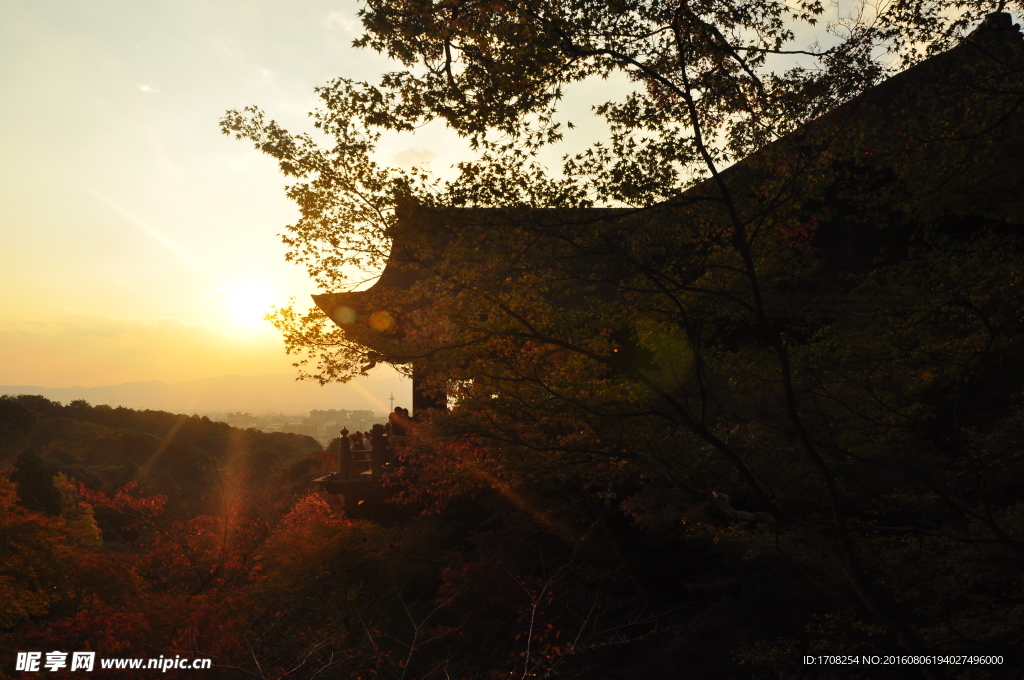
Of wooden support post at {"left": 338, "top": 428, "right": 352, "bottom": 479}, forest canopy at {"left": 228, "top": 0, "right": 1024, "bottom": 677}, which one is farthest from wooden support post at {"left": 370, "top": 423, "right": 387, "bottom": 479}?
forest canopy at {"left": 228, "top": 0, "right": 1024, "bottom": 677}

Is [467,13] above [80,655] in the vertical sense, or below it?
above

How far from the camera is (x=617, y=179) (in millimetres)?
5754

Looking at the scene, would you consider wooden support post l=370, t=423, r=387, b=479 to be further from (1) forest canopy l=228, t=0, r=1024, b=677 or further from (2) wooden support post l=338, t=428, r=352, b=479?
(1) forest canopy l=228, t=0, r=1024, b=677

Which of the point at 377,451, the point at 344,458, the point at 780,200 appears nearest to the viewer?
the point at 780,200

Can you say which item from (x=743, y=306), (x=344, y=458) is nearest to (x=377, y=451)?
(x=344, y=458)

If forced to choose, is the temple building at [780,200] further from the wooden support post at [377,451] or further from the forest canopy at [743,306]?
the wooden support post at [377,451]

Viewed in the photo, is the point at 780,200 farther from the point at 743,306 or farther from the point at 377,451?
the point at 377,451

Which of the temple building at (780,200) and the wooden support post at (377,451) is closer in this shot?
the temple building at (780,200)

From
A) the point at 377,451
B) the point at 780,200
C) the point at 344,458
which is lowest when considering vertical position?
the point at 344,458

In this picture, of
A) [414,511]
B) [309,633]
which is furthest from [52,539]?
[414,511]

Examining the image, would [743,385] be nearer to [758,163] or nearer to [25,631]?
[758,163]

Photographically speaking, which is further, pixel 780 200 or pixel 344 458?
pixel 344 458

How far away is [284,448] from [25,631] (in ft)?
147

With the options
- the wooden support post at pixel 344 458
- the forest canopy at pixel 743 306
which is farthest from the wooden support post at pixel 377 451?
the forest canopy at pixel 743 306
